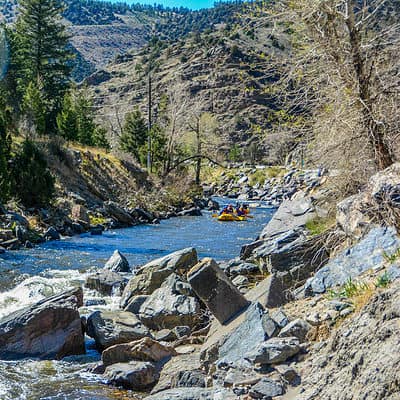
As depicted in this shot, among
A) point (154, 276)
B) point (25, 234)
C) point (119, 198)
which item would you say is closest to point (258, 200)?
point (119, 198)

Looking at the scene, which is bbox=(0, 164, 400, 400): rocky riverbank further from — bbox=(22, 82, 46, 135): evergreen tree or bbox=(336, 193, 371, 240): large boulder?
bbox=(22, 82, 46, 135): evergreen tree

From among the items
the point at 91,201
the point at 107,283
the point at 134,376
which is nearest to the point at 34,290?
the point at 107,283

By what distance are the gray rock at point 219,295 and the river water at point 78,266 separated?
4.60 ft

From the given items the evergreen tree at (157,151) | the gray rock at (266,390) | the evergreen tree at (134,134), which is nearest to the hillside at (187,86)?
the evergreen tree at (134,134)

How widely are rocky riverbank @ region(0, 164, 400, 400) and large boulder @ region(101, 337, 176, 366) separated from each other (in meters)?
0.01

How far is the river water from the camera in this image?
20.8 ft

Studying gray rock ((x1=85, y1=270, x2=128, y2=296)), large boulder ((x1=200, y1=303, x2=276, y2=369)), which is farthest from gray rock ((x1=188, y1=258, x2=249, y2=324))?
gray rock ((x1=85, y1=270, x2=128, y2=296))

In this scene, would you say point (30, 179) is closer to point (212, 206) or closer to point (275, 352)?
point (212, 206)

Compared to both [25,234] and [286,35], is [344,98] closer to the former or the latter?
[286,35]

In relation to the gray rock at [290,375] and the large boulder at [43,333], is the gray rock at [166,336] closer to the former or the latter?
the large boulder at [43,333]

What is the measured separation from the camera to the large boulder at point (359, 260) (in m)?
5.50

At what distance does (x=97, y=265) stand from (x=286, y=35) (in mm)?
8825

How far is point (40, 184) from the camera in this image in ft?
71.3

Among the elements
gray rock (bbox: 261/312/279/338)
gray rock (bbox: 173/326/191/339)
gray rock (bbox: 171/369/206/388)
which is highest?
gray rock (bbox: 261/312/279/338)
